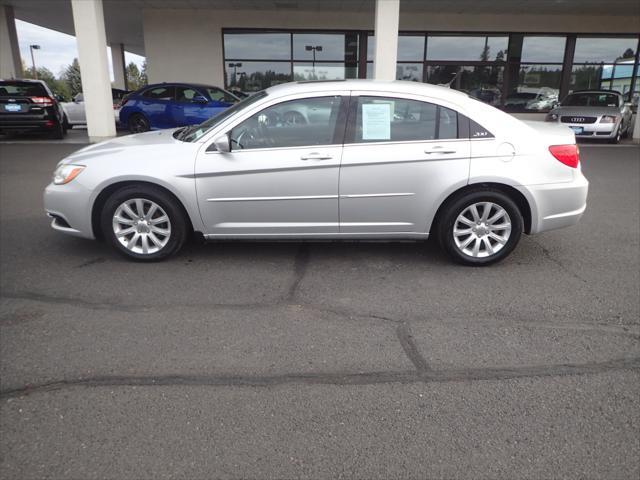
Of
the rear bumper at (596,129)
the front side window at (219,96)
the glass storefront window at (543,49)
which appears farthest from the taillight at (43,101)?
A: the glass storefront window at (543,49)

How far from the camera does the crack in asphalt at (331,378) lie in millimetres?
3043

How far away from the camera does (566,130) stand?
5.28 meters

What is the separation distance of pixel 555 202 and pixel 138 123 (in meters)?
13.1

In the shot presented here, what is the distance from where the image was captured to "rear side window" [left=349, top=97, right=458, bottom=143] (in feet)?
15.7

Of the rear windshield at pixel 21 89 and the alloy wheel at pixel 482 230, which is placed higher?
the rear windshield at pixel 21 89

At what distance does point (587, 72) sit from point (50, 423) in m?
22.4

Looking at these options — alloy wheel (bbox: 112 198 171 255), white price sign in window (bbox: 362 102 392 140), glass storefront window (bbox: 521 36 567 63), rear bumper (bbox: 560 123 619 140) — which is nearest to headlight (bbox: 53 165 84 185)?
alloy wheel (bbox: 112 198 171 255)

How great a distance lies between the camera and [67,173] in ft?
16.3

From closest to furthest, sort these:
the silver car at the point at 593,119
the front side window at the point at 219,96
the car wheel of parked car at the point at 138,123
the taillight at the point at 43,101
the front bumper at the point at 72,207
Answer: the front bumper at the point at 72,207 → the taillight at the point at 43,101 → the silver car at the point at 593,119 → the front side window at the point at 219,96 → the car wheel of parked car at the point at 138,123

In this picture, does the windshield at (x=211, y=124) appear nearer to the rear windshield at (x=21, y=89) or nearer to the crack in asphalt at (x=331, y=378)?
the crack in asphalt at (x=331, y=378)

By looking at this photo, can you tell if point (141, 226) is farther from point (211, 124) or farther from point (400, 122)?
point (400, 122)

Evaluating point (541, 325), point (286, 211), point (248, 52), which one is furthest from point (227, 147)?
point (248, 52)

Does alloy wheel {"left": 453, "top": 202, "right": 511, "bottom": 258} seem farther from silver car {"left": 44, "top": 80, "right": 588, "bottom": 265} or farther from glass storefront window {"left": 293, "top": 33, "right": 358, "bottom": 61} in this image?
glass storefront window {"left": 293, "top": 33, "right": 358, "bottom": 61}

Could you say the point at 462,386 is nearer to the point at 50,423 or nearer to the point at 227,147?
the point at 50,423
